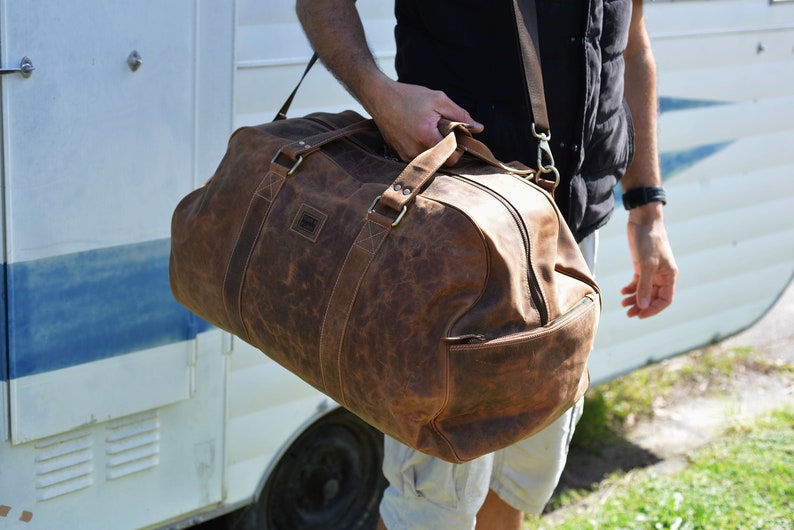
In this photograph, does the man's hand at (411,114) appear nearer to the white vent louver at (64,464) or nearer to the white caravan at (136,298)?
the white caravan at (136,298)

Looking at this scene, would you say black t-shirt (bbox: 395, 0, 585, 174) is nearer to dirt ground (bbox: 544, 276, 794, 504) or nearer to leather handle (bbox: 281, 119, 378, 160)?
leather handle (bbox: 281, 119, 378, 160)

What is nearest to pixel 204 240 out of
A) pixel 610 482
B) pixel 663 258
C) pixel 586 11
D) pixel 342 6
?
pixel 342 6

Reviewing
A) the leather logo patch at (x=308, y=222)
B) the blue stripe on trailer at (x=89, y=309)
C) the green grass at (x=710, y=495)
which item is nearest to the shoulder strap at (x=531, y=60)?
the leather logo patch at (x=308, y=222)

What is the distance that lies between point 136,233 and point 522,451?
102 centimetres

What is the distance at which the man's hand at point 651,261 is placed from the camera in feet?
8.00

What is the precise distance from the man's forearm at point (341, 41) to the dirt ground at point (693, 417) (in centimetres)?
216

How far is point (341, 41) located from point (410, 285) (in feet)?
1.84

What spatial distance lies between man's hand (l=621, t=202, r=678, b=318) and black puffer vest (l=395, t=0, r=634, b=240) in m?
0.41

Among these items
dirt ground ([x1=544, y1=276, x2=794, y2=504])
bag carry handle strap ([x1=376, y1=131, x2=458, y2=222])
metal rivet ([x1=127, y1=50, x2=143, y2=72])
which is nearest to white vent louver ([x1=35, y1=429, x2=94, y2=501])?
metal rivet ([x1=127, y1=50, x2=143, y2=72])

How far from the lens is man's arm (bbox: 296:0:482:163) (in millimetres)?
1798

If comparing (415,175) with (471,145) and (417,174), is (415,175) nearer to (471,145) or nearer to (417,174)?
(417,174)

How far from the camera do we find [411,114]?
180 centimetres

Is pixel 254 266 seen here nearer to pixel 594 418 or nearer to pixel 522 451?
pixel 522 451

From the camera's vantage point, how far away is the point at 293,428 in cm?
276
